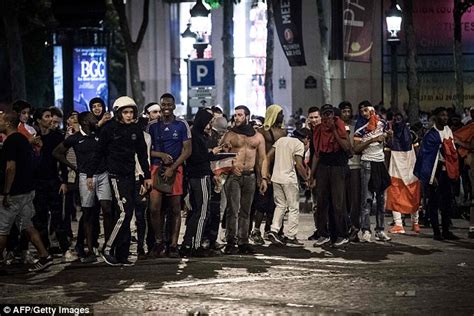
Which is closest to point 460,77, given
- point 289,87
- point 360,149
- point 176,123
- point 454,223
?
point 289,87

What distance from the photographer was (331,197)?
1700cm

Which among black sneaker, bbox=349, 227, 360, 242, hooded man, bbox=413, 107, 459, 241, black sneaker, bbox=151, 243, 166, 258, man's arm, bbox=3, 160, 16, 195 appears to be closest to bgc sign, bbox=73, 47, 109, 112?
hooded man, bbox=413, 107, 459, 241

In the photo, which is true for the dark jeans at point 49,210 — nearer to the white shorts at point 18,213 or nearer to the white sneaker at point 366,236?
the white shorts at point 18,213

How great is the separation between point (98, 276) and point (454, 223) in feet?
29.8

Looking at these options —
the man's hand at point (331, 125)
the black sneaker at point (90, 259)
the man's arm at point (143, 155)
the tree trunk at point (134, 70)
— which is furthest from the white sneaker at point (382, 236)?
the tree trunk at point (134, 70)

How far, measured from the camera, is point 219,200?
1677 cm

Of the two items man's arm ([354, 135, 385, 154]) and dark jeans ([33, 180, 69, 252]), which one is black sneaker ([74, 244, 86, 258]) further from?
man's arm ([354, 135, 385, 154])

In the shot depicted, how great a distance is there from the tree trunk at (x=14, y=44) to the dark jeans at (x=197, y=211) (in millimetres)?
20370

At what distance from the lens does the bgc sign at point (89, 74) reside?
42.2 meters

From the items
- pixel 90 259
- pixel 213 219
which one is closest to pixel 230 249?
pixel 213 219

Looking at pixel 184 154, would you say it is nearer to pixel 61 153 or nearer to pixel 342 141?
pixel 61 153

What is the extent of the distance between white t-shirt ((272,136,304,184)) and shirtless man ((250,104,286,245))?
26 centimetres

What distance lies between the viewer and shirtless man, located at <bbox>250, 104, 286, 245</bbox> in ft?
58.3

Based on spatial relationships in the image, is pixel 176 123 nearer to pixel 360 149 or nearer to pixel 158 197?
pixel 158 197
